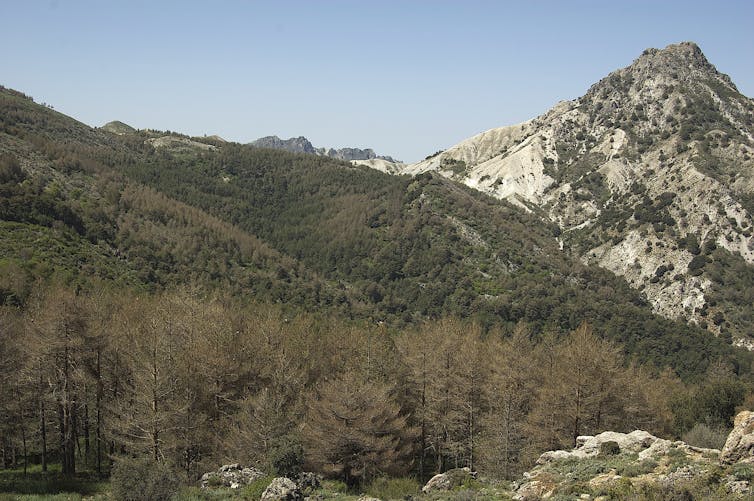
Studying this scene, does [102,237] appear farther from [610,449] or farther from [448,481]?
[610,449]

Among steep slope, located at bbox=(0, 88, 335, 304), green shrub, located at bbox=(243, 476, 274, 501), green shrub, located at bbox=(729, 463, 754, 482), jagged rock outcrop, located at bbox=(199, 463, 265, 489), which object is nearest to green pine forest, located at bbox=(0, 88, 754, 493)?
steep slope, located at bbox=(0, 88, 335, 304)

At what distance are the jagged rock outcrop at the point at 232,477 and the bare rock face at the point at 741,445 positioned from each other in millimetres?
24092

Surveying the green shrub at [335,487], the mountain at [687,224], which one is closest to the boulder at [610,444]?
the green shrub at [335,487]

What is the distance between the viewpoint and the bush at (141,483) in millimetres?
20984

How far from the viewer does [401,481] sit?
33969 millimetres

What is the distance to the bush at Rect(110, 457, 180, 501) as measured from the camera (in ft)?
68.8

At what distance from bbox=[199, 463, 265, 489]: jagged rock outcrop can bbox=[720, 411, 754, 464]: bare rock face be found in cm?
2409

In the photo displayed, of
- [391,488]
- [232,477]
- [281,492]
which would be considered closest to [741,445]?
[391,488]

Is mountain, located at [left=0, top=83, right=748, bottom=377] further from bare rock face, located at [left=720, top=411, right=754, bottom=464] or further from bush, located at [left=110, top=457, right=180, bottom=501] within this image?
bare rock face, located at [left=720, top=411, right=754, bottom=464]

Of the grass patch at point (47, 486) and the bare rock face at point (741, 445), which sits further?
the grass patch at point (47, 486)

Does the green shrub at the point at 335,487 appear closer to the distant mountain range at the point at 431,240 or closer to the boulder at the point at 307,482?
the boulder at the point at 307,482

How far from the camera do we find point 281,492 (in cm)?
2462

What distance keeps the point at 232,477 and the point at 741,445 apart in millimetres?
26297

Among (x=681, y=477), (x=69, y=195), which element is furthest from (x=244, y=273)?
(x=681, y=477)
